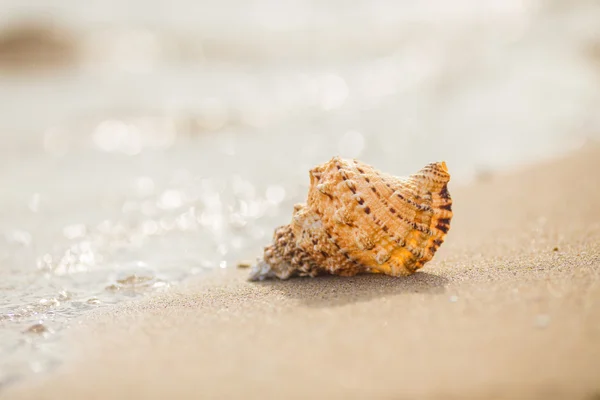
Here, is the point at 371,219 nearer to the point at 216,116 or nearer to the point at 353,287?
the point at 353,287

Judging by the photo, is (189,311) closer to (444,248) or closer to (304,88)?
(444,248)

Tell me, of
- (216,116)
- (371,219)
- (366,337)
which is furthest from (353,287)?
(216,116)

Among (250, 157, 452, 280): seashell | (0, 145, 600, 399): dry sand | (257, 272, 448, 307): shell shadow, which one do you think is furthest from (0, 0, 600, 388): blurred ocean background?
(250, 157, 452, 280): seashell

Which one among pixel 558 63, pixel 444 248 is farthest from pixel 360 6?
pixel 444 248

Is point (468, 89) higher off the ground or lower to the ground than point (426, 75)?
lower

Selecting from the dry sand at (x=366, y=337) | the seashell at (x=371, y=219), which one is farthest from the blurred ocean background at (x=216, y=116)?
the seashell at (x=371, y=219)
